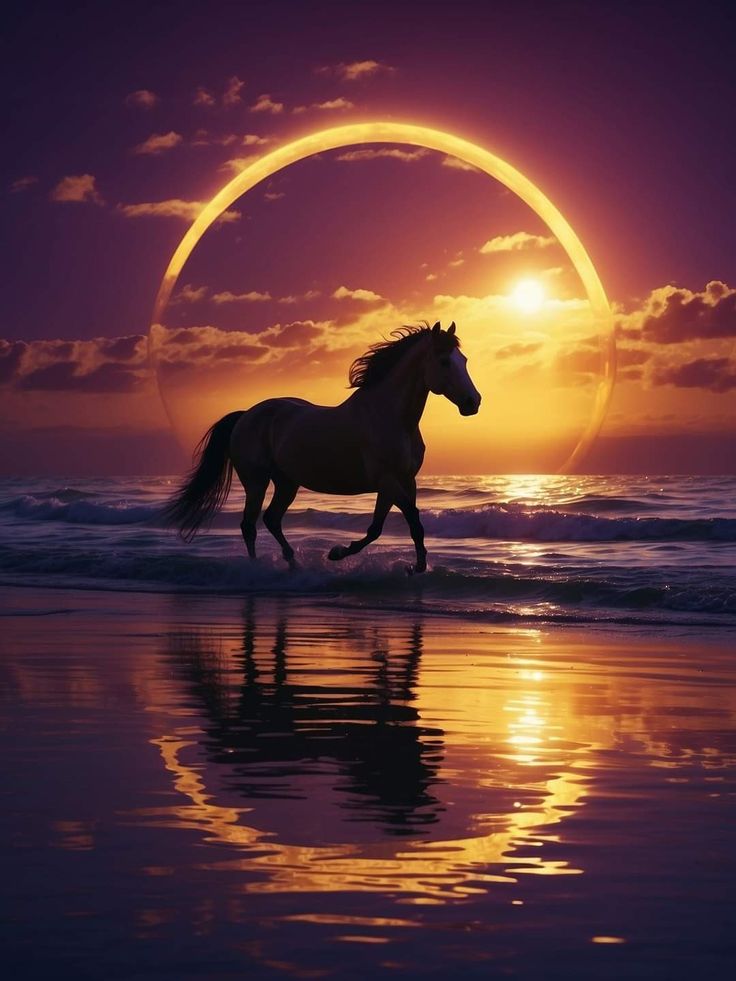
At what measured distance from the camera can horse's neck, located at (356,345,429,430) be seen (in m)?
12.0

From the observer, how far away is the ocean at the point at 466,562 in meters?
11.7

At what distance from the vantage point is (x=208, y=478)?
1479cm

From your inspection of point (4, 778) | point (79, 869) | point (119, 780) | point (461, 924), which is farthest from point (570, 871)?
point (4, 778)

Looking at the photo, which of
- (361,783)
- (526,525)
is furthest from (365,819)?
(526,525)

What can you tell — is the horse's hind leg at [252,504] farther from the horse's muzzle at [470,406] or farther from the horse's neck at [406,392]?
the horse's muzzle at [470,406]

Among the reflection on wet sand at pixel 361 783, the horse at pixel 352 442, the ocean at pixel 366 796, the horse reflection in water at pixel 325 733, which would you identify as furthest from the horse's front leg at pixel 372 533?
the reflection on wet sand at pixel 361 783

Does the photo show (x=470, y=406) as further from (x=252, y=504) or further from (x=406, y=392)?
(x=252, y=504)

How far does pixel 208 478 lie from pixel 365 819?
1128 cm

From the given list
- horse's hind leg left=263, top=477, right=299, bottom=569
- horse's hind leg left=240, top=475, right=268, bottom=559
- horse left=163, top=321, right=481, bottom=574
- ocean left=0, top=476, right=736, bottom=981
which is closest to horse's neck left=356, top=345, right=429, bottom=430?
horse left=163, top=321, right=481, bottom=574

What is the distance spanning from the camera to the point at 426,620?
10289 millimetres

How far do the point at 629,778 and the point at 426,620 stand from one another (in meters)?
6.08

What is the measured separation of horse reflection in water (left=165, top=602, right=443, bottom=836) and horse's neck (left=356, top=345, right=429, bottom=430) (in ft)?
14.5

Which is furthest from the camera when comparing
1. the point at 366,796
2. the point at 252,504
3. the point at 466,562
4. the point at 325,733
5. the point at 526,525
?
the point at 526,525

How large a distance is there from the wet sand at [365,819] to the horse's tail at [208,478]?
7.38 meters
